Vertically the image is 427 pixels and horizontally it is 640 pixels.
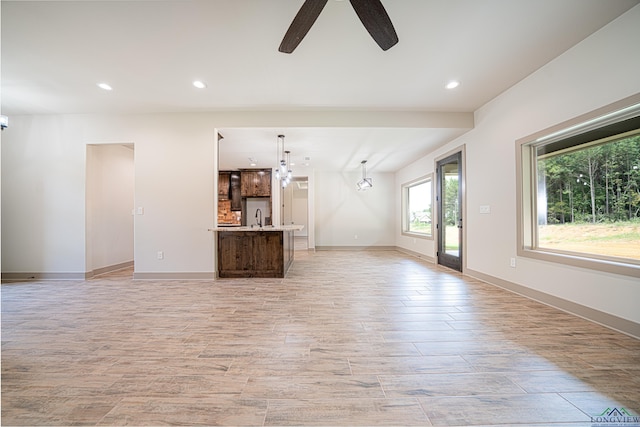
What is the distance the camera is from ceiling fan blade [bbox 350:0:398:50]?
Answer: 5.63 feet

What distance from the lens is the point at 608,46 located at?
Answer: 7.79 ft

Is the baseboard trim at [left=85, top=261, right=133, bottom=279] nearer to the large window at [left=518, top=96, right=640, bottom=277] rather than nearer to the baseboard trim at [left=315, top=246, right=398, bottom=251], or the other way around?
the baseboard trim at [left=315, top=246, right=398, bottom=251]

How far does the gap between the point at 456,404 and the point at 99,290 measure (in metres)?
4.76

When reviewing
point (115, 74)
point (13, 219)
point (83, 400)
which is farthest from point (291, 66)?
point (13, 219)

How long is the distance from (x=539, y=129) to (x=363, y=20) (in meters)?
2.77

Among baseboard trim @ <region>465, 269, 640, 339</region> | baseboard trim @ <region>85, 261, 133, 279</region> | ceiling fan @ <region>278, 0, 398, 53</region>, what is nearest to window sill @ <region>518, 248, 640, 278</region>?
baseboard trim @ <region>465, 269, 640, 339</region>

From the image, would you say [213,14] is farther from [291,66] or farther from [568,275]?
[568,275]

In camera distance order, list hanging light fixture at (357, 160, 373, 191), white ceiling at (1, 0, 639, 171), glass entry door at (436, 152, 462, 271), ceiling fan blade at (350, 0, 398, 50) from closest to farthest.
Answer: ceiling fan blade at (350, 0, 398, 50)
white ceiling at (1, 0, 639, 171)
glass entry door at (436, 152, 462, 271)
hanging light fixture at (357, 160, 373, 191)

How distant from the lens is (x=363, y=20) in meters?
1.84

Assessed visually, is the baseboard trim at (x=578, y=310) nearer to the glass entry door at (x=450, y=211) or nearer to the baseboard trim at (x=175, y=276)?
the glass entry door at (x=450, y=211)

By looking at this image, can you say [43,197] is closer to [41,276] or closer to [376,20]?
[41,276]

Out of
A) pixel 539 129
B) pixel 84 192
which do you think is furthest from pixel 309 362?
pixel 84 192

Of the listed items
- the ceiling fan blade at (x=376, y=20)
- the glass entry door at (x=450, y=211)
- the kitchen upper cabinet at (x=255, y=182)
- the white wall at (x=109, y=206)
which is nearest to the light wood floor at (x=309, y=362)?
the white wall at (x=109, y=206)

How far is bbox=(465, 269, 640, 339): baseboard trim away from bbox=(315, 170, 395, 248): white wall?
15.6 feet
